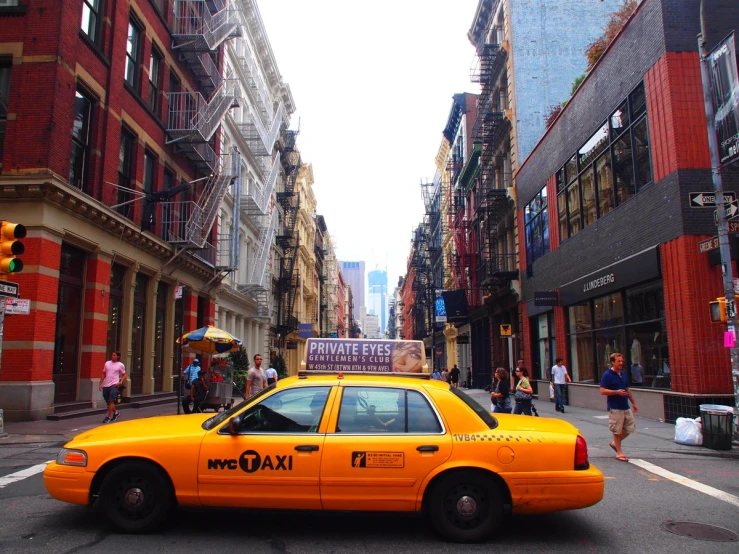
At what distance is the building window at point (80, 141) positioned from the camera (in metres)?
15.9

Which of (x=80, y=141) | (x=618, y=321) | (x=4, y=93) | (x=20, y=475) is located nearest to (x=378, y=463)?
(x=20, y=475)

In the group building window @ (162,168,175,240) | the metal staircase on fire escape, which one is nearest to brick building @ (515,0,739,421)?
the metal staircase on fire escape

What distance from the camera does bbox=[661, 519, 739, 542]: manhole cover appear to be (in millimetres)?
5566

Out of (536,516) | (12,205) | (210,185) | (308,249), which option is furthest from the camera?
(308,249)

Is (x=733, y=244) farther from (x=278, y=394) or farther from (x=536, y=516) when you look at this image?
(x=278, y=394)

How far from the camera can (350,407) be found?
560cm

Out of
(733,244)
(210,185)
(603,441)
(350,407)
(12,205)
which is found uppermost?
(210,185)

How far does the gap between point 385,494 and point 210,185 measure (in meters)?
22.7

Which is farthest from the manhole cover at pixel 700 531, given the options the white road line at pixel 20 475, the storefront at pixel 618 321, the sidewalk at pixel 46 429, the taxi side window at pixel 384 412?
the sidewalk at pixel 46 429

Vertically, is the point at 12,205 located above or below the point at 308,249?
below

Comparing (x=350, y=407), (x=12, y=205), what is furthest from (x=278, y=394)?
(x=12, y=205)

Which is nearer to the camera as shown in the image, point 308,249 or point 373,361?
point 373,361

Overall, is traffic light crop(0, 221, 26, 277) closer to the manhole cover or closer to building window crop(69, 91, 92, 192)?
building window crop(69, 91, 92, 192)

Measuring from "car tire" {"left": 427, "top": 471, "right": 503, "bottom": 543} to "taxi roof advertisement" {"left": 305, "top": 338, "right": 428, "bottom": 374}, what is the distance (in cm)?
198
